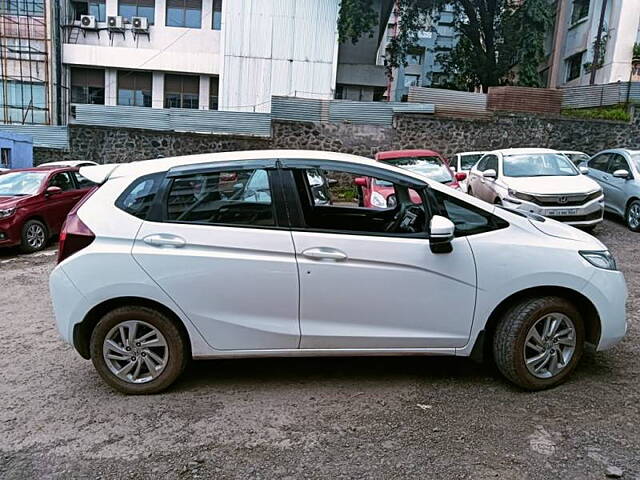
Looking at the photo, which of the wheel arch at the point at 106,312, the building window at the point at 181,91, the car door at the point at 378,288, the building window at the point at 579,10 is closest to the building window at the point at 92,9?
the building window at the point at 181,91

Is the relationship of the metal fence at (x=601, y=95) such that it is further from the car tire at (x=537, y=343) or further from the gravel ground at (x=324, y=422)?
the car tire at (x=537, y=343)

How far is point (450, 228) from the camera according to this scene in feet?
11.1

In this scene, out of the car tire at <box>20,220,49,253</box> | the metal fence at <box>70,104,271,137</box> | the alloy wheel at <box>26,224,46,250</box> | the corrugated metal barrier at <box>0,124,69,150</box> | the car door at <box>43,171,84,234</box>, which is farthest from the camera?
the corrugated metal barrier at <box>0,124,69,150</box>

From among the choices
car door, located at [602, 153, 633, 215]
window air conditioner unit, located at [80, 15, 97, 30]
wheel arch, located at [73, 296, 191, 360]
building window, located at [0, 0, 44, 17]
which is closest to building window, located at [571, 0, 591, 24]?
car door, located at [602, 153, 633, 215]

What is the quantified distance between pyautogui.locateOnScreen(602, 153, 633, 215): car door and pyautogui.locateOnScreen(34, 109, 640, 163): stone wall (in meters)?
5.92

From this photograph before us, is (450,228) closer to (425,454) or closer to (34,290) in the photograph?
(425,454)

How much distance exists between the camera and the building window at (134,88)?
28484 millimetres

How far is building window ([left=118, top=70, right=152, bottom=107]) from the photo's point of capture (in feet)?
93.5

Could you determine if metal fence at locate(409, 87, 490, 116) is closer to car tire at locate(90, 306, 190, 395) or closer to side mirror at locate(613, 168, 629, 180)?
side mirror at locate(613, 168, 629, 180)

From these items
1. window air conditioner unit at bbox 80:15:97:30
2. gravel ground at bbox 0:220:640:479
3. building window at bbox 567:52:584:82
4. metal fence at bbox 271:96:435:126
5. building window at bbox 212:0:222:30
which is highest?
building window at bbox 212:0:222:30

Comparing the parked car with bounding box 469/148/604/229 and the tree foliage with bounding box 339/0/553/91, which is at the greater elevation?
the tree foliage with bounding box 339/0/553/91

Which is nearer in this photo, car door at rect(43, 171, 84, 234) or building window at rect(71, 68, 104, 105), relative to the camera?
car door at rect(43, 171, 84, 234)

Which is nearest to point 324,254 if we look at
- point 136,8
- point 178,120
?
point 178,120

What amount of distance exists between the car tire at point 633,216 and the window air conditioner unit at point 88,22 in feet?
88.3
